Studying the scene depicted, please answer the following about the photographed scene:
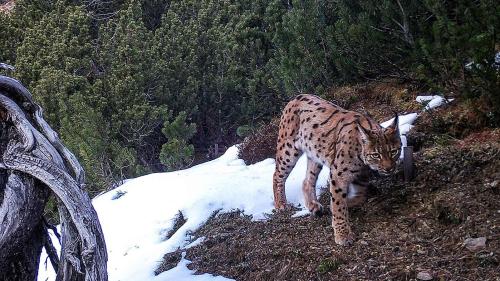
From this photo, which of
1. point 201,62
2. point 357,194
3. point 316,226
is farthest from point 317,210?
point 201,62

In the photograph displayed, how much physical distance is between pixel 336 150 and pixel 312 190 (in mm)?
929

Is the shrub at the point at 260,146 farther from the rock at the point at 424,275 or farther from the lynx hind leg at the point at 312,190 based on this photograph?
the rock at the point at 424,275

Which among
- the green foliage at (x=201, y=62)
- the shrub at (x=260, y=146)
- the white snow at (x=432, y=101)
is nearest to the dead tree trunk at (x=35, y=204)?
the green foliage at (x=201, y=62)

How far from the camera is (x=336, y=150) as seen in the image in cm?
698

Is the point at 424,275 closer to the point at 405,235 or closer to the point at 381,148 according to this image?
the point at 405,235

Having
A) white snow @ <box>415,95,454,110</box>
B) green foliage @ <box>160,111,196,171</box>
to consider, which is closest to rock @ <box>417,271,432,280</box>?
white snow @ <box>415,95,454,110</box>

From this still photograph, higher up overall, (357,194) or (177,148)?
(357,194)

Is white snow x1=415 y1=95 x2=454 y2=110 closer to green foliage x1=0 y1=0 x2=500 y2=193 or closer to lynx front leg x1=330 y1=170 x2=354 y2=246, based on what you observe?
green foliage x1=0 y1=0 x2=500 y2=193

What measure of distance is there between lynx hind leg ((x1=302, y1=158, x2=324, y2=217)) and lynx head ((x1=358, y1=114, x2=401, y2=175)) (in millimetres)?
1160

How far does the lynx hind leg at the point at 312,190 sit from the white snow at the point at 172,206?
25cm

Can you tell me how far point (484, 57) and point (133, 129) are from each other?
30.4 feet

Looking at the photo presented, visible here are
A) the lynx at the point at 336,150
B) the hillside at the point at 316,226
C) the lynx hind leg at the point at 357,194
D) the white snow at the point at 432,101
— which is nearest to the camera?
the hillside at the point at 316,226

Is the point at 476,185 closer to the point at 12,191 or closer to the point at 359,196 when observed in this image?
the point at 359,196

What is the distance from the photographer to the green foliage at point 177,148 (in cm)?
1257
